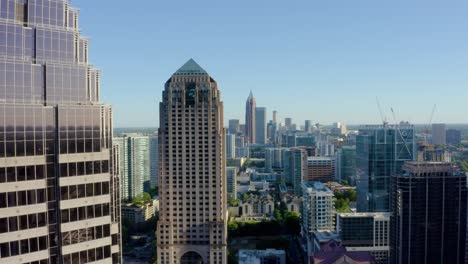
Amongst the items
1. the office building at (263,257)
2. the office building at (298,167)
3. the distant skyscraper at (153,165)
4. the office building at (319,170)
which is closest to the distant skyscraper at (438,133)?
the office building at (319,170)

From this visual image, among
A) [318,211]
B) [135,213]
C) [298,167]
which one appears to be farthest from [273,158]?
[318,211]

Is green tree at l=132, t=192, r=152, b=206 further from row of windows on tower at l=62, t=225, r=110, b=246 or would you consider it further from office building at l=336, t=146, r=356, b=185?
row of windows on tower at l=62, t=225, r=110, b=246

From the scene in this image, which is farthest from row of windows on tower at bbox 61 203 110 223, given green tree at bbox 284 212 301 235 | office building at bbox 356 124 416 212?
green tree at bbox 284 212 301 235

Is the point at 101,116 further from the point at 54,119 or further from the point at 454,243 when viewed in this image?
the point at 454,243

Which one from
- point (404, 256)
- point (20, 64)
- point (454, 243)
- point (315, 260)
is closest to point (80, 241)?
point (20, 64)

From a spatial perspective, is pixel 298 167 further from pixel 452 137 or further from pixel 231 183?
pixel 452 137
